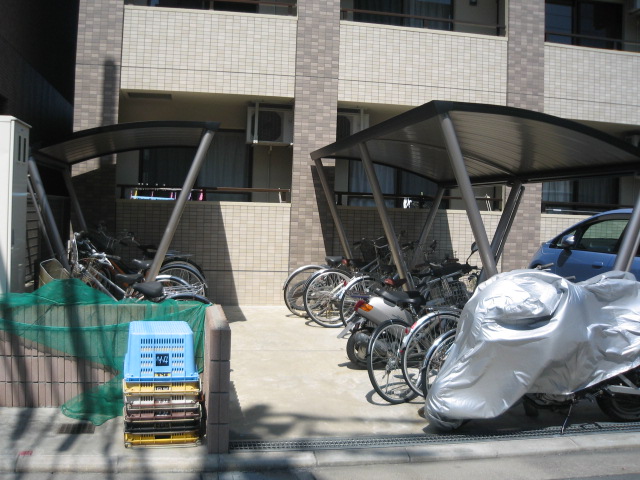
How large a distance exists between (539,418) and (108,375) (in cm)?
381

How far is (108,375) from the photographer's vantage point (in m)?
5.57

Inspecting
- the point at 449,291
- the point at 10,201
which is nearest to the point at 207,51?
the point at 10,201

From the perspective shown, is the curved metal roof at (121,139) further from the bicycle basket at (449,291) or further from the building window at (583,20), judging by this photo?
the building window at (583,20)

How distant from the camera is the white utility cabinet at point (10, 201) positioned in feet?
19.8

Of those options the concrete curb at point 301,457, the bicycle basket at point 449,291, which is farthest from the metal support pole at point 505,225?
the concrete curb at point 301,457

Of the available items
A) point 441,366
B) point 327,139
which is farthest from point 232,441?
point 327,139

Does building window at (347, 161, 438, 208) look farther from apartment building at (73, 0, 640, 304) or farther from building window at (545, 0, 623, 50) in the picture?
building window at (545, 0, 623, 50)

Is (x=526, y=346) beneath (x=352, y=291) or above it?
beneath

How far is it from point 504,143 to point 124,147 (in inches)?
227

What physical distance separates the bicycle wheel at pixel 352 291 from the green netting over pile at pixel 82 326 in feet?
11.5

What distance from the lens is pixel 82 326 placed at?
559cm

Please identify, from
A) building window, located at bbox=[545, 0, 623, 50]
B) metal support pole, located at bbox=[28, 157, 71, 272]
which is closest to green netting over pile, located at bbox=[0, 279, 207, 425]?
metal support pole, located at bbox=[28, 157, 71, 272]

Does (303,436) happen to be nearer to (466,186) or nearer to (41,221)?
(466,186)

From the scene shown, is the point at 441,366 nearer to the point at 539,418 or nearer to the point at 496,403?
the point at 496,403
